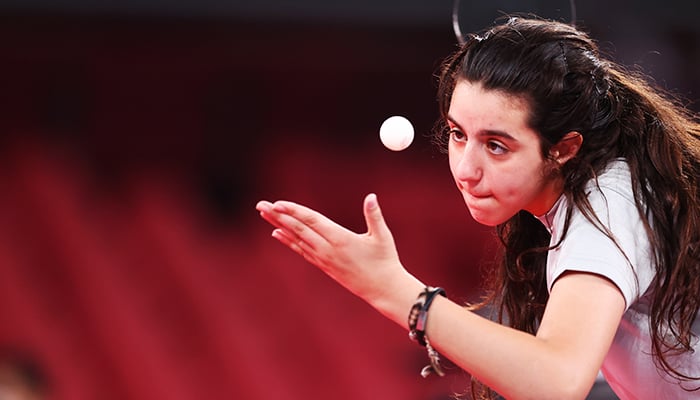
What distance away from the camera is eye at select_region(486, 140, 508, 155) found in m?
→ 0.81

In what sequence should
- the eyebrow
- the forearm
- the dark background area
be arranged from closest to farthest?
the forearm, the eyebrow, the dark background area

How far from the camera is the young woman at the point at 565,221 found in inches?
28.1

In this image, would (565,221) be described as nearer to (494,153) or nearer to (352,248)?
(494,153)

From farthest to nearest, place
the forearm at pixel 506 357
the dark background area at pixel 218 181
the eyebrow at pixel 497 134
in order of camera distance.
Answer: the dark background area at pixel 218 181
the eyebrow at pixel 497 134
the forearm at pixel 506 357

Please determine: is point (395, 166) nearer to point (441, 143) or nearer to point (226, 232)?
point (226, 232)

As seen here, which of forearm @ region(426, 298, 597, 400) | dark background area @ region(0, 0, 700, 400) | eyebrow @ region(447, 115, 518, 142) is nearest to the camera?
forearm @ region(426, 298, 597, 400)

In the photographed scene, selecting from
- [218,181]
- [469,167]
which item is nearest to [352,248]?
[469,167]

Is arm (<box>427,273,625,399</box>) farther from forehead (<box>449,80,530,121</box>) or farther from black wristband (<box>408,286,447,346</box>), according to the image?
forehead (<box>449,80,530,121</box>)

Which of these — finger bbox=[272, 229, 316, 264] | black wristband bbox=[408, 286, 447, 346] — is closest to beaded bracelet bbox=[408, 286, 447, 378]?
black wristband bbox=[408, 286, 447, 346]

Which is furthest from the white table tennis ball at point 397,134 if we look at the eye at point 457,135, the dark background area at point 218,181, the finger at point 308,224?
the dark background area at point 218,181

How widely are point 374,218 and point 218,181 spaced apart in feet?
6.45

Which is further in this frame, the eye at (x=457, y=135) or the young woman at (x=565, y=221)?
the eye at (x=457, y=135)

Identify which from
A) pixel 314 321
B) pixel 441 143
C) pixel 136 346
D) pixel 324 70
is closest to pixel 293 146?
pixel 324 70

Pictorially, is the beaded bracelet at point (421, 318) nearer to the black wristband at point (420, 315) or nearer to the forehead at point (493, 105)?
the black wristband at point (420, 315)
